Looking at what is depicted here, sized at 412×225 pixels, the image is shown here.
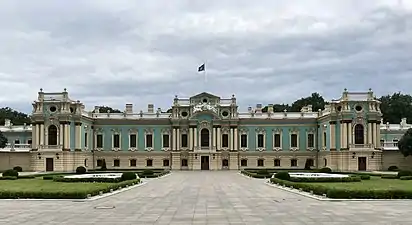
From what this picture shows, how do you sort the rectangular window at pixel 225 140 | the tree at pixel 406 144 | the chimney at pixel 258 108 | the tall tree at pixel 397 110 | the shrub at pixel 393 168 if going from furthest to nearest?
the tall tree at pixel 397 110 → the chimney at pixel 258 108 → the rectangular window at pixel 225 140 → the shrub at pixel 393 168 → the tree at pixel 406 144

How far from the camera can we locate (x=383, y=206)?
76.7ft

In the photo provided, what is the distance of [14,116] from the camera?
116188 mm

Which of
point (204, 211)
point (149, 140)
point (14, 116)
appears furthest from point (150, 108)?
point (204, 211)

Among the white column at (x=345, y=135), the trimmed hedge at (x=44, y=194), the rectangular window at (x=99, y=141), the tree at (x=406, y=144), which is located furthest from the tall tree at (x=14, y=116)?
the trimmed hedge at (x=44, y=194)

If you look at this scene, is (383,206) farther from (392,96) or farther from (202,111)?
(392,96)

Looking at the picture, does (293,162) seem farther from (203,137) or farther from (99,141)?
(99,141)

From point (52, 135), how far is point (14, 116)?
1757 inches

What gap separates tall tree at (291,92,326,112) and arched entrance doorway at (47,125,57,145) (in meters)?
53.6

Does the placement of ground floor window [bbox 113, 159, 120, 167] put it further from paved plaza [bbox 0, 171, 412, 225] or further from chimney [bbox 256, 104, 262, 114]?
paved plaza [bbox 0, 171, 412, 225]

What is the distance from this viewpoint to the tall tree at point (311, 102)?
116 meters

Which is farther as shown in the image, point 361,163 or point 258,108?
point 258,108

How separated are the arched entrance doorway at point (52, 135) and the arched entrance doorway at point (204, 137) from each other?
62.4ft

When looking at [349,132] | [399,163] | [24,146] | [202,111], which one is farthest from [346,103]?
[24,146]

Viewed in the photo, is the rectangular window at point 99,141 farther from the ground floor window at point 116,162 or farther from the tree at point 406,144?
the tree at point 406,144
